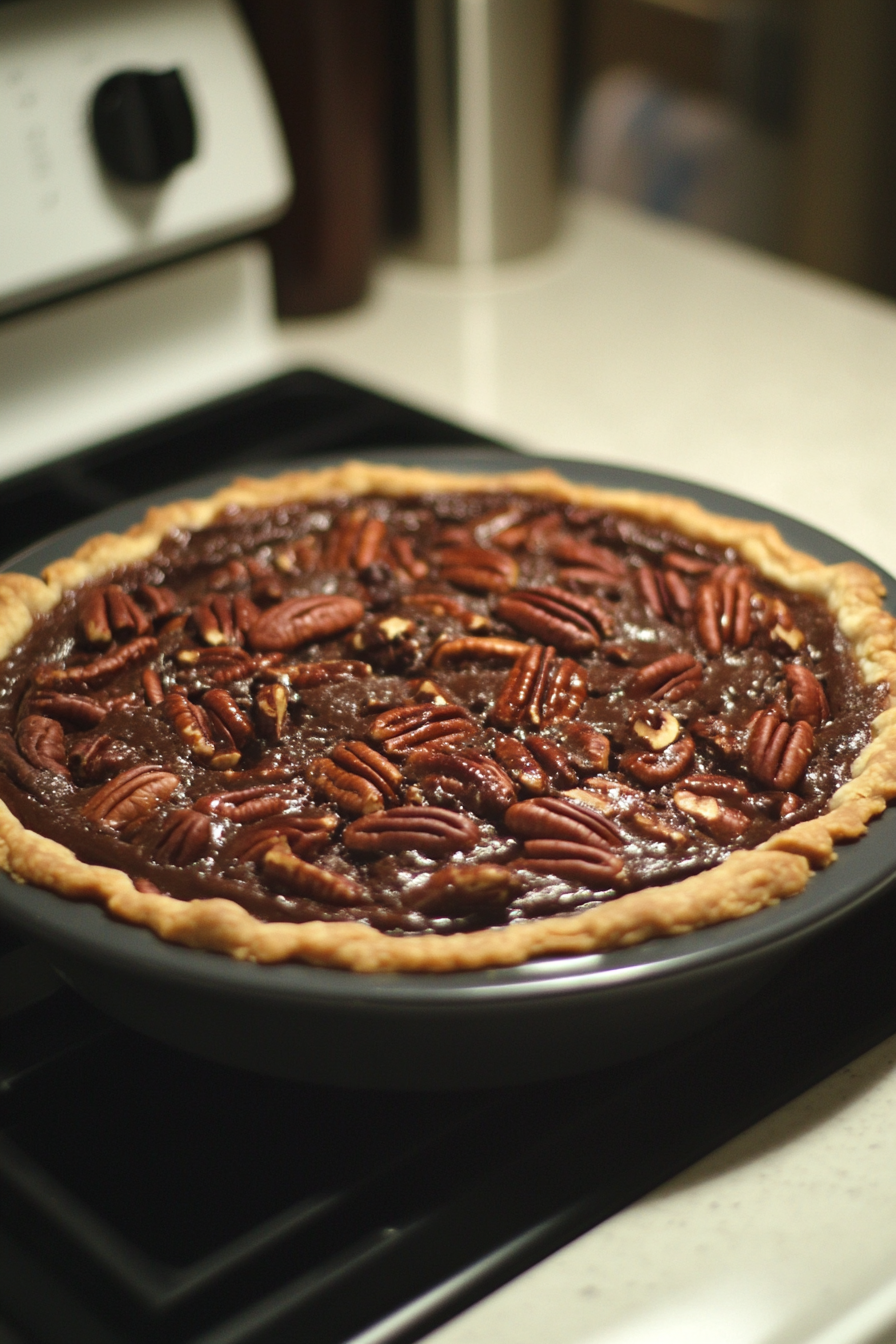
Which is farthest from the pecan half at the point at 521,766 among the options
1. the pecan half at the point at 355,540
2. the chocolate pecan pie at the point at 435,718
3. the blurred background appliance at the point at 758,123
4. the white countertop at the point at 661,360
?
the blurred background appliance at the point at 758,123

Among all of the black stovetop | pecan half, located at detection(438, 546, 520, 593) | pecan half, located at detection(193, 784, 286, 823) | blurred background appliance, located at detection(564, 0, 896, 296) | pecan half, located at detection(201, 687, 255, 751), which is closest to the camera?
the black stovetop

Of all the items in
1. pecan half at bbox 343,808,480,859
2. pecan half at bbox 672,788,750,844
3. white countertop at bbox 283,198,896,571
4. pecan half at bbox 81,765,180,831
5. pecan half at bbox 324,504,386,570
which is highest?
pecan half at bbox 343,808,480,859

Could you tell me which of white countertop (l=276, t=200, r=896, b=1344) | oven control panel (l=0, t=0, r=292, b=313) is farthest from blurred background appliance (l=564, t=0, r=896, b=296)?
oven control panel (l=0, t=0, r=292, b=313)

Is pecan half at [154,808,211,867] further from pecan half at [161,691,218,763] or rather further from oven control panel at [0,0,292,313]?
oven control panel at [0,0,292,313]

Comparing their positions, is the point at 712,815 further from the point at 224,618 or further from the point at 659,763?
the point at 224,618

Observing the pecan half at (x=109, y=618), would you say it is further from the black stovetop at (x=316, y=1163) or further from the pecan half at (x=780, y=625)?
the pecan half at (x=780, y=625)

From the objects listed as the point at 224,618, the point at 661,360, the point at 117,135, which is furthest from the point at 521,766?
the point at 661,360
